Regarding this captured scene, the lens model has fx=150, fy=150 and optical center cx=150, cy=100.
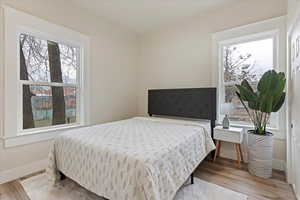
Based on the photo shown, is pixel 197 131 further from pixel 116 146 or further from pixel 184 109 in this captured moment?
pixel 116 146

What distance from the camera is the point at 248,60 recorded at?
2760 mm

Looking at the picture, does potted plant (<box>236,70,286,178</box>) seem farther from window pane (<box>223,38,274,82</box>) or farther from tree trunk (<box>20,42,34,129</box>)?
tree trunk (<box>20,42,34,129</box>)

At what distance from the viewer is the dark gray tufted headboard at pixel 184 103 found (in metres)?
2.83

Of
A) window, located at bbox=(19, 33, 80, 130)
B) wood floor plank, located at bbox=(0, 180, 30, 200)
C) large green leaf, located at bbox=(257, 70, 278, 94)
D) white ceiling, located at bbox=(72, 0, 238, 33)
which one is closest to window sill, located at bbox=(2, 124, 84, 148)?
window, located at bbox=(19, 33, 80, 130)

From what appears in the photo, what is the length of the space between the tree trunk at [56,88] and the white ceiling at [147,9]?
96 centimetres

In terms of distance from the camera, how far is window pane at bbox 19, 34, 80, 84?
2361mm

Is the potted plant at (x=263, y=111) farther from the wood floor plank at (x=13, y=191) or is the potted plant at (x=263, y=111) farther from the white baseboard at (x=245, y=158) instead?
the wood floor plank at (x=13, y=191)

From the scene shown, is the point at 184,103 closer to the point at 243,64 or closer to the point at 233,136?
the point at 233,136

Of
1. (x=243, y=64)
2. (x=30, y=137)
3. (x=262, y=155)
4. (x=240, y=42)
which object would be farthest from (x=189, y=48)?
(x=30, y=137)

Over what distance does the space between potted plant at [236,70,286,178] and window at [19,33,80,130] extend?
3.00 metres

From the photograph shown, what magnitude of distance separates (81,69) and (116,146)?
2067 mm

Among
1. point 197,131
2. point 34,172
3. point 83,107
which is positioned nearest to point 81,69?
point 83,107

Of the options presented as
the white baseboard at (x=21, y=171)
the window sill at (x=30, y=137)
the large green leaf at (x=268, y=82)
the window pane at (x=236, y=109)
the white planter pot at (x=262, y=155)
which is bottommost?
the white baseboard at (x=21, y=171)

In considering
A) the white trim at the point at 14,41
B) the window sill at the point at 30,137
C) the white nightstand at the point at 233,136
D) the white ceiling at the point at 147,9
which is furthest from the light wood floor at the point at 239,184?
the white ceiling at the point at 147,9
